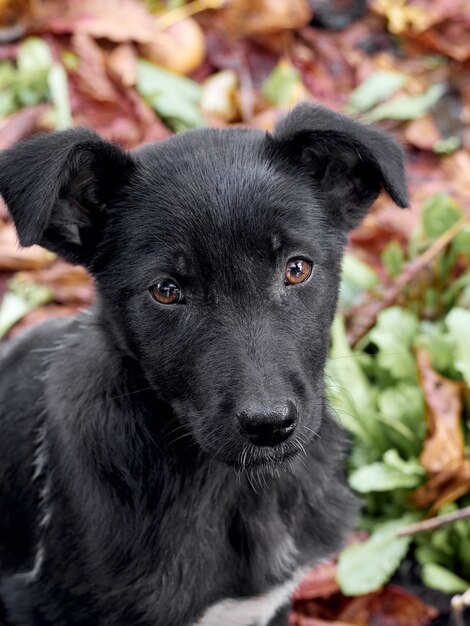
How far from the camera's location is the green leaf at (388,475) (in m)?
4.15

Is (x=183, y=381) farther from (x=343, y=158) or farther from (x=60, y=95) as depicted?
(x=60, y=95)

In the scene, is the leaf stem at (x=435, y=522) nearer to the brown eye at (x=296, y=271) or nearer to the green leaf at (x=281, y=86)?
the brown eye at (x=296, y=271)

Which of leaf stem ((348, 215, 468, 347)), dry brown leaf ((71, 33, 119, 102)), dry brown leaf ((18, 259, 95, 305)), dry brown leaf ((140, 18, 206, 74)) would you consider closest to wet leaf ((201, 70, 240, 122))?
dry brown leaf ((140, 18, 206, 74))

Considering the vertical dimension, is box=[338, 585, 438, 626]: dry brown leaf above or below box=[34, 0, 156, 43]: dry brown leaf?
below

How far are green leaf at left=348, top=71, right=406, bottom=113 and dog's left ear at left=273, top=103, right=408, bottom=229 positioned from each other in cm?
375

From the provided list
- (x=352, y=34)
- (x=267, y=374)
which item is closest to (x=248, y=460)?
(x=267, y=374)

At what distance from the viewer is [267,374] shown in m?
2.65

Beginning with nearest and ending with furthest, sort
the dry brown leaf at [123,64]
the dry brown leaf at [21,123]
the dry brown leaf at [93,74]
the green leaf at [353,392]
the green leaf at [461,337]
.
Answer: the green leaf at [461,337], the green leaf at [353,392], the dry brown leaf at [21,123], the dry brown leaf at [93,74], the dry brown leaf at [123,64]

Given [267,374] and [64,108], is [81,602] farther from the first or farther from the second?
[64,108]

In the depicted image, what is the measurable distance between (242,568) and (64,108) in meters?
4.01

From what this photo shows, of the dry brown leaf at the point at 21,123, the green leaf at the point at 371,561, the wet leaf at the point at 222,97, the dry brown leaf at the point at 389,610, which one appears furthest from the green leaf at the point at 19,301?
the dry brown leaf at the point at 389,610

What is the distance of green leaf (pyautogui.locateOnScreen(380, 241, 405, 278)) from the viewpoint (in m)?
5.14

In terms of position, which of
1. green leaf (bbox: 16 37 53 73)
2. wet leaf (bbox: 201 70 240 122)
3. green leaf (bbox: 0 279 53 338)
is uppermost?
green leaf (bbox: 16 37 53 73)

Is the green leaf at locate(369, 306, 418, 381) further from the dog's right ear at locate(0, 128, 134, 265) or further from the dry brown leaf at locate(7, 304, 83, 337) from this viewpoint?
the dog's right ear at locate(0, 128, 134, 265)
